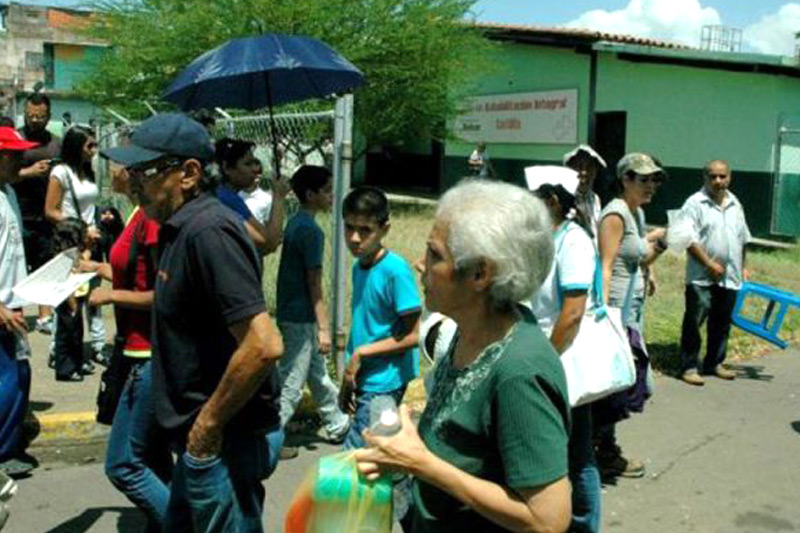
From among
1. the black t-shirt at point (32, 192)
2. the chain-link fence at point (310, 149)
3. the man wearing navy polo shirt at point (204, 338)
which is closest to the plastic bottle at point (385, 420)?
the man wearing navy polo shirt at point (204, 338)

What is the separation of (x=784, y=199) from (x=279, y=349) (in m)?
16.7

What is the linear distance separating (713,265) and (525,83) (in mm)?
17418

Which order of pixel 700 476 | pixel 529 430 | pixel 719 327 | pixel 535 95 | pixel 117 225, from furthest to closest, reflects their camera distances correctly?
pixel 535 95 → pixel 719 327 → pixel 117 225 → pixel 700 476 → pixel 529 430

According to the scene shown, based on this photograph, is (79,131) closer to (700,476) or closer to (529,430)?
(700,476)

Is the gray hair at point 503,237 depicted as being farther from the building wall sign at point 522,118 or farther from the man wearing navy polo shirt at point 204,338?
the building wall sign at point 522,118

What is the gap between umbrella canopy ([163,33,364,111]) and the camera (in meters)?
5.36

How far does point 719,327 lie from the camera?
7.43m

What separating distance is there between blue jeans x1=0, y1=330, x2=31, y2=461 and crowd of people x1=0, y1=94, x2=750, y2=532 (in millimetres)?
11

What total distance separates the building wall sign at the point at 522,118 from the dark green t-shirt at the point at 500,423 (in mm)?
20238

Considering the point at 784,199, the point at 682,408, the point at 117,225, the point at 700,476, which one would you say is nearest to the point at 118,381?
the point at 117,225

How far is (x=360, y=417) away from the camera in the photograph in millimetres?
3992

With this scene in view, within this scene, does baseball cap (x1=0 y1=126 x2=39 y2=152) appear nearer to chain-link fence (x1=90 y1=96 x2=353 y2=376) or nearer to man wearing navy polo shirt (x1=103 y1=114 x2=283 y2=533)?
chain-link fence (x1=90 y1=96 x2=353 y2=376)

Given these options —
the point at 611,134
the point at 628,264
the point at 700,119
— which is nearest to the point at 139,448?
the point at 628,264

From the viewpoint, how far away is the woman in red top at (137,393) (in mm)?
3388
